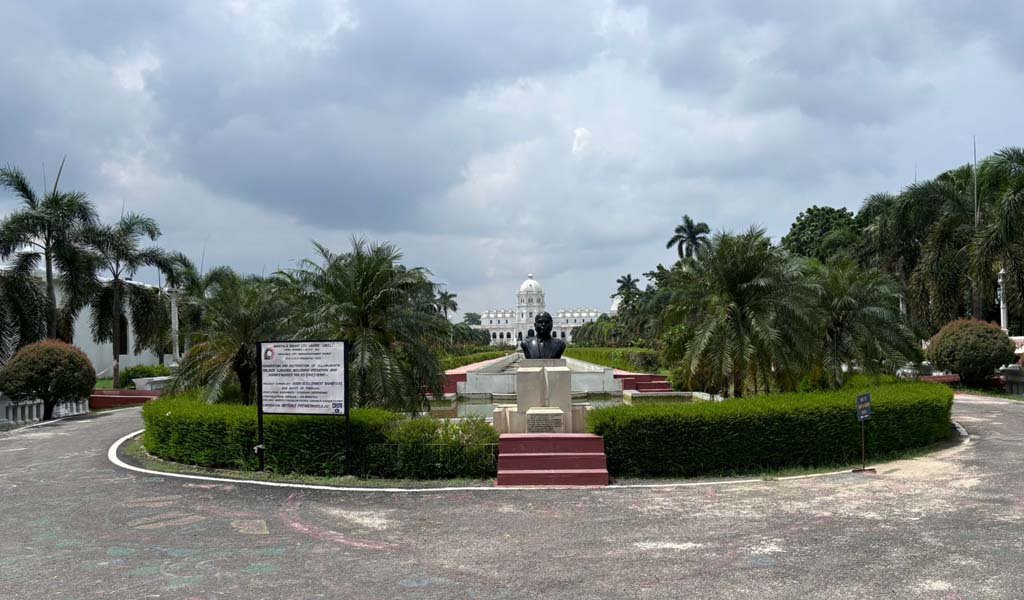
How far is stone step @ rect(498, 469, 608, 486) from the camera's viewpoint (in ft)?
34.9

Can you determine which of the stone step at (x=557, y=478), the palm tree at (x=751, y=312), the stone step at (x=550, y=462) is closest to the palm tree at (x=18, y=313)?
the stone step at (x=550, y=462)

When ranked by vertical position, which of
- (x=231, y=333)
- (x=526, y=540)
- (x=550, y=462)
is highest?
(x=231, y=333)

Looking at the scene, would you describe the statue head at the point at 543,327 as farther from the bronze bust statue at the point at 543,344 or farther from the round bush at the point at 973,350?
the round bush at the point at 973,350

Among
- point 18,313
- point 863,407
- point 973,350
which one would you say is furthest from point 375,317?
point 973,350

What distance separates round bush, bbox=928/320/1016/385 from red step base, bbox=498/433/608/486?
66.7ft

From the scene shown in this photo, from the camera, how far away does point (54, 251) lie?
25.1m

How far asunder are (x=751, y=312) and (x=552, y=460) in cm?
723

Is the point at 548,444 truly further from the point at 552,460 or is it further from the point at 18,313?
the point at 18,313

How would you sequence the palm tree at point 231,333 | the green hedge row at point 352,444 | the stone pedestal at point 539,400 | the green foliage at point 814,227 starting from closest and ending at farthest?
1. the green hedge row at point 352,444
2. the stone pedestal at point 539,400
3. the palm tree at point 231,333
4. the green foliage at point 814,227

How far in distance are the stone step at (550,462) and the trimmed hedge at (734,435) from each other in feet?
1.47

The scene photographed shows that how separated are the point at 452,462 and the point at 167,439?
17.6ft

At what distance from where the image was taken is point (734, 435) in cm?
1138

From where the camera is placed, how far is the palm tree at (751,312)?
1561 centimetres

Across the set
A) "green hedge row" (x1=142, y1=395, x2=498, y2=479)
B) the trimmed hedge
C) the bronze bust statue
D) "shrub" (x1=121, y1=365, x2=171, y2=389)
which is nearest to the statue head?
the bronze bust statue
